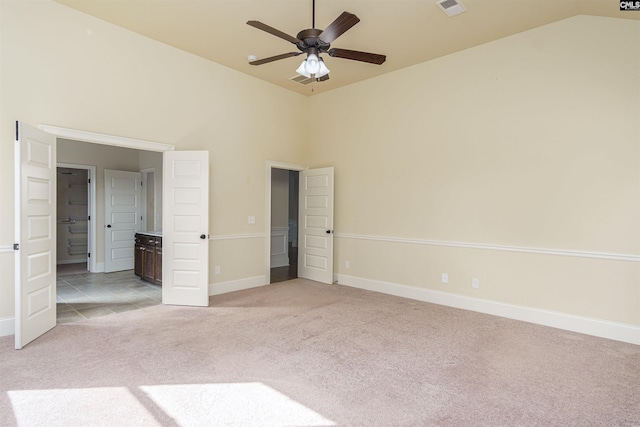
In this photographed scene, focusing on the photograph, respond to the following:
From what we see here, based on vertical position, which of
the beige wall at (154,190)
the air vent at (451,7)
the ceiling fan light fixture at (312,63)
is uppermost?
the air vent at (451,7)

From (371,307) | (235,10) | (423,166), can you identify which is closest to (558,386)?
(371,307)

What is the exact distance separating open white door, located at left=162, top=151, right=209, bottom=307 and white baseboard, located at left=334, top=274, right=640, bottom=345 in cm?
267

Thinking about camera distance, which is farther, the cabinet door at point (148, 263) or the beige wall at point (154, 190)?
the beige wall at point (154, 190)

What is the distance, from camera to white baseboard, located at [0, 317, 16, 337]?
11.2 ft

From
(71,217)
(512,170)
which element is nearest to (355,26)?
(512,170)

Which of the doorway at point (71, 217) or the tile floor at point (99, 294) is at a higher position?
the doorway at point (71, 217)

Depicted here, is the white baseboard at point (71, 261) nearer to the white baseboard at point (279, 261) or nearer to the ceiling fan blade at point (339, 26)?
the white baseboard at point (279, 261)

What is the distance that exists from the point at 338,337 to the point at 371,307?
3.88ft

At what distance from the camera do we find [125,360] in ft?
9.55

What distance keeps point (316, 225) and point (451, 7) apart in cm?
388

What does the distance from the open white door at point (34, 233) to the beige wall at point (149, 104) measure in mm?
321

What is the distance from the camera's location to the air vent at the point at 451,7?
3472 mm

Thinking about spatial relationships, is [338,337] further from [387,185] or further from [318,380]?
[387,185]

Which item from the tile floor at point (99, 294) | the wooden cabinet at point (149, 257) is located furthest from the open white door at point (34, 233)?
the wooden cabinet at point (149, 257)
